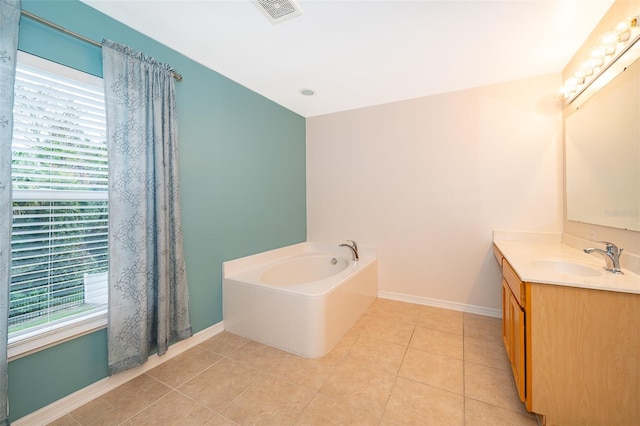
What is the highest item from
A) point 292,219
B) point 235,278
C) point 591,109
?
point 591,109

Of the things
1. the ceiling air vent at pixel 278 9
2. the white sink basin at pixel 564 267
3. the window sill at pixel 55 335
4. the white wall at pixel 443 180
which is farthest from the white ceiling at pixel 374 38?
the window sill at pixel 55 335

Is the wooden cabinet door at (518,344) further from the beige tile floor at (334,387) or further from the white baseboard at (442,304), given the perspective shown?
the white baseboard at (442,304)

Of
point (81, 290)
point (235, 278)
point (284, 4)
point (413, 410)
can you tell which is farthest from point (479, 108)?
point (81, 290)

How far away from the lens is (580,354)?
47.4 inches

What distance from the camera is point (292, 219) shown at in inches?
131

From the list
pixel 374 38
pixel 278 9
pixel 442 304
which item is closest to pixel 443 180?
A: pixel 442 304

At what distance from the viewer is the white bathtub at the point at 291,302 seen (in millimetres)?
1933

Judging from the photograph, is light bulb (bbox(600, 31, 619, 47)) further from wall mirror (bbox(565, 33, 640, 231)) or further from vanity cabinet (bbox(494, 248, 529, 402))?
vanity cabinet (bbox(494, 248, 529, 402))

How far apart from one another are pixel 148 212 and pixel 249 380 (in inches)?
52.3

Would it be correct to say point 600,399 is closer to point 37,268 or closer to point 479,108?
point 479,108

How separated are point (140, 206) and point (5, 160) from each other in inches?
23.4

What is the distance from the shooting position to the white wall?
7.69ft

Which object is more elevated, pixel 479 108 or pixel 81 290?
pixel 479 108

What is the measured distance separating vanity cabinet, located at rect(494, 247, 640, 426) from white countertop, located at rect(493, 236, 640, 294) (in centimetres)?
3
